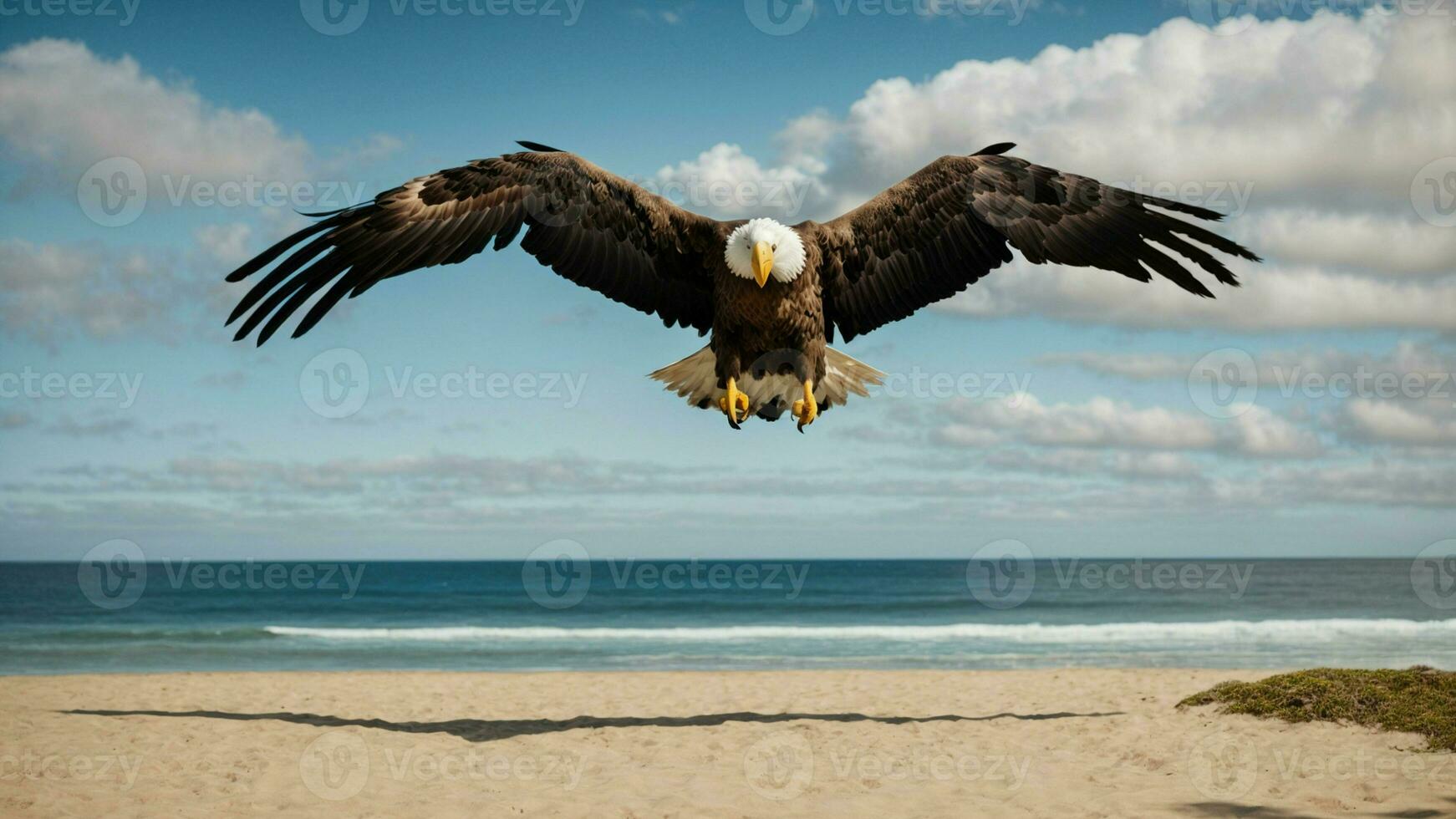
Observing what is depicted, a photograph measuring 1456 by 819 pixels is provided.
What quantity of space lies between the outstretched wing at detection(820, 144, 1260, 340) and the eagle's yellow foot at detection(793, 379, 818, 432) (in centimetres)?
86

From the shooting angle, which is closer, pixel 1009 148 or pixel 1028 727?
pixel 1009 148

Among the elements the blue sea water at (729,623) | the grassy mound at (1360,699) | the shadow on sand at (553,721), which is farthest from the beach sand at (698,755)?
the blue sea water at (729,623)

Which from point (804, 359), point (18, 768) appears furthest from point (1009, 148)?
point (18, 768)

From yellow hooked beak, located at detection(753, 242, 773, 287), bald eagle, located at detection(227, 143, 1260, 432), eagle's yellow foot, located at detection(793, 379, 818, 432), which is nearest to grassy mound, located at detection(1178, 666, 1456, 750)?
bald eagle, located at detection(227, 143, 1260, 432)

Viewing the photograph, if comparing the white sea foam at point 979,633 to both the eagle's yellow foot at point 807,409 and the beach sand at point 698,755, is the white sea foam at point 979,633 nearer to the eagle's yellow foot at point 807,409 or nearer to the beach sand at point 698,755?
the beach sand at point 698,755

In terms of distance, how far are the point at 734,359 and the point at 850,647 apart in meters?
15.6

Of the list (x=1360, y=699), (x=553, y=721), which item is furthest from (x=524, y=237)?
(x=1360, y=699)

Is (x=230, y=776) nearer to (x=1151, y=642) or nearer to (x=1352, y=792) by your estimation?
(x=1352, y=792)

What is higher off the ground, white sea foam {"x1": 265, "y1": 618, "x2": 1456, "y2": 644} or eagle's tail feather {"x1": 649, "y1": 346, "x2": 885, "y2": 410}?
eagle's tail feather {"x1": 649, "y1": 346, "x2": 885, "y2": 410}

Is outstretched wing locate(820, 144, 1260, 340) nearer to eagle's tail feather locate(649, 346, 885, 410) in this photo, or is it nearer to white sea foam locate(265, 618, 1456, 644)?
eagle's tail feather locate(649, 346, 885, 410)

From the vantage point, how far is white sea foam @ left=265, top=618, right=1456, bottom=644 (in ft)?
72.4

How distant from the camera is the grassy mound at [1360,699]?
26.7ft

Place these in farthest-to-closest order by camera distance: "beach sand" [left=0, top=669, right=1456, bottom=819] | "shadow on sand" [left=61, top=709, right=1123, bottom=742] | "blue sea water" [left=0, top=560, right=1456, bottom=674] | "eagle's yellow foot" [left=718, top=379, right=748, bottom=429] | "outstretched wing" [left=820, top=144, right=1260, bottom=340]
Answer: "blue sea water" [left=0, top=560, right=1456, bottom=674], "shadow on sand" [left=61, top=709, right=1123, bottom=742], "beach sand" [left=0, top=669, right=1456, bottom=819], "outstretched wing" [left=820, top=144, right=1260, bottom=340], "eagle's yellow foot" [left=718, top=379, right=748, bottom=429]

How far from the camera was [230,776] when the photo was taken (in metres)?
7.63
